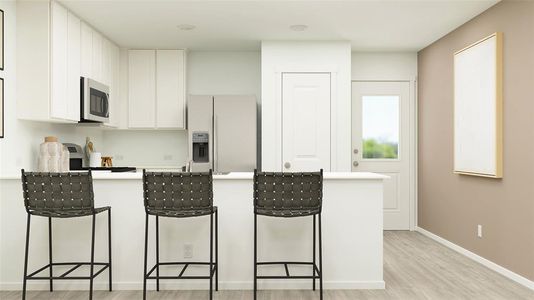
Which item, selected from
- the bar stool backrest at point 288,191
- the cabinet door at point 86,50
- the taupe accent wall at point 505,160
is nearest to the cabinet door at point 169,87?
the cabinet door at point 86,50

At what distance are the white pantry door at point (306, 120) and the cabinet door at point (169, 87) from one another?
1456mm

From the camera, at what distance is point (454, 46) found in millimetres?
4691

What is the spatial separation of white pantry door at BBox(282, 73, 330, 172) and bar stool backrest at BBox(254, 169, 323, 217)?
231cm

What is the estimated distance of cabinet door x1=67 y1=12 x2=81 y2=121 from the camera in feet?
13.3

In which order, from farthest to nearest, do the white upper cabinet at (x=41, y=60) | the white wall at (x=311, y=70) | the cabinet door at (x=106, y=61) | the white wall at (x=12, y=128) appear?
the white wall at (x=311, y=70) → the cabinet door at (x=106, y=61) → the white upper cabinet at (x=41, y=60) → the white wall at (x=12, y=128)

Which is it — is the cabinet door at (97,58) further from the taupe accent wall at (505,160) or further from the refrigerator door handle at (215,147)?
the taupe accent wall at (505,160)

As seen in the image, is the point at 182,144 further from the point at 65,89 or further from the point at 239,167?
the point at 65,89

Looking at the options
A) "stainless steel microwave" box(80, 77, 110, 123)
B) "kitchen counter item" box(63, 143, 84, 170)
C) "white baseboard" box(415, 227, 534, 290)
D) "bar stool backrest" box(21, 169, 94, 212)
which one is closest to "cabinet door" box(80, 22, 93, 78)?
"stainless steel microwave" box(80, 77, 110, 123)

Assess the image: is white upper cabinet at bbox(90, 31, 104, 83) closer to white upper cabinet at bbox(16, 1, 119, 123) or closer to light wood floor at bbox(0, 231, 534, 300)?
white upper cabinet at bbox(16, 1, 119, 123)

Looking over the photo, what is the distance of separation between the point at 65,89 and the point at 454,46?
14.2ft

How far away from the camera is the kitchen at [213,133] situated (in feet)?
10.8

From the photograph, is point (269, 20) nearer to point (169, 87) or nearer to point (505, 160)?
point (169, 87)

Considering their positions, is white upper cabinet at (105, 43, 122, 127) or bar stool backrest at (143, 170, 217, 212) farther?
white upper cabinet at (105, 43, 122, 127)

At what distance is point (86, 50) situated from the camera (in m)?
4.45
